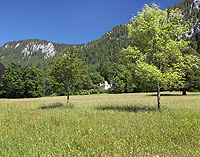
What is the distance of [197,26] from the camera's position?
7362 inches

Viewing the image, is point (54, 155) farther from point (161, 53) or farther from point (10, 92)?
point (10, 92)

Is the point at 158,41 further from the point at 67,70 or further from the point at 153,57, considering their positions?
the point at 67,70

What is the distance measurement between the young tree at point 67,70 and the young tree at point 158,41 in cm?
650

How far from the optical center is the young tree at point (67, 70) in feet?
51.2

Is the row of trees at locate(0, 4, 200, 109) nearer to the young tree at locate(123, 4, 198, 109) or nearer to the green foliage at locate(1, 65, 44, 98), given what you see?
the young tree at locate(123, 4, 198, 109)

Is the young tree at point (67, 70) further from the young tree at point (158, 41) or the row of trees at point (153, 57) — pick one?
the young tree at point (158, 41)

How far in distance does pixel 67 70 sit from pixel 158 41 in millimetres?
9738

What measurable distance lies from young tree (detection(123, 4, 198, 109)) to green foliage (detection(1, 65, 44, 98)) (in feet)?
175

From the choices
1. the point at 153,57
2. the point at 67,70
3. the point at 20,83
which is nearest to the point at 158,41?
the point at 153,57


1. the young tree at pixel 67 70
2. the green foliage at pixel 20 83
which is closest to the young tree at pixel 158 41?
the young tree at pixel 67 70

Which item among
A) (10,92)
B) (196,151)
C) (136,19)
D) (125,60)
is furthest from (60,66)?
(10,92)

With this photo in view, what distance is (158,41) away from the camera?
10555 mm

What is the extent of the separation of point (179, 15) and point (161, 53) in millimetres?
3413

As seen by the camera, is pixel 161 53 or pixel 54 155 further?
pixel 161 53
